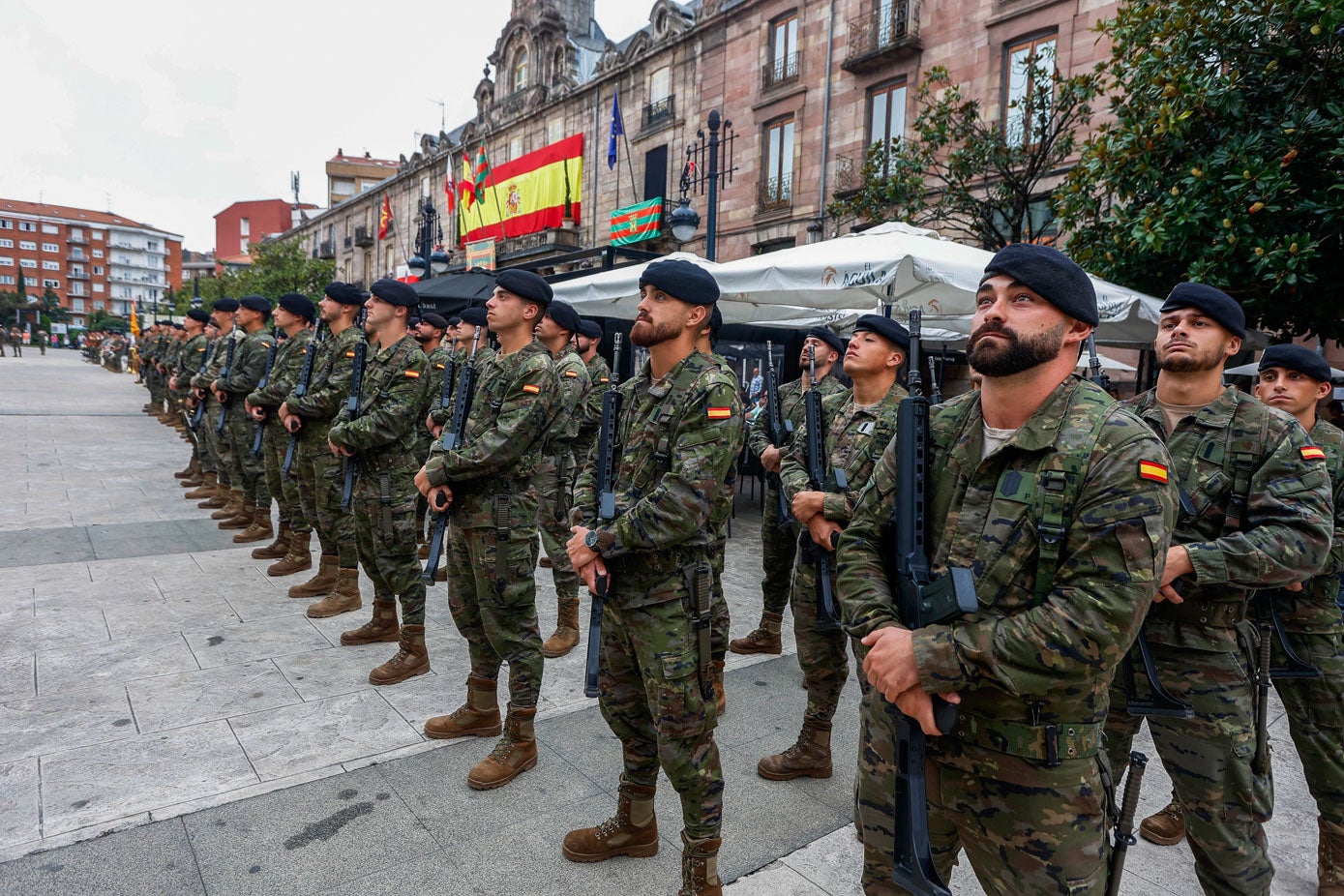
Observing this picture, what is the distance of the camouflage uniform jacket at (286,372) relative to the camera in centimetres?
666

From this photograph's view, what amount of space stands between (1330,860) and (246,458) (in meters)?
8.81

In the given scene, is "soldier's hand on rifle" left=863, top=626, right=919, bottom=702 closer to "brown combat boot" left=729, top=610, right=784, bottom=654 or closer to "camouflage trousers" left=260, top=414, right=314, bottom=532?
"brown combat boot" left=729, top=610, right=784, bottom=654

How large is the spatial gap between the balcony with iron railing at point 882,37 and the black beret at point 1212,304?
16.3 m

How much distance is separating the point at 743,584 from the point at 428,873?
4.68 m

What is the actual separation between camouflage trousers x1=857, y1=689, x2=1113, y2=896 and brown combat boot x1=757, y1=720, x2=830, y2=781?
166cm

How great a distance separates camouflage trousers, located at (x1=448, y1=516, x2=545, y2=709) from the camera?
384 cm

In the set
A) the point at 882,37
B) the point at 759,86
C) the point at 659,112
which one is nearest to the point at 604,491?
the point at 882,37

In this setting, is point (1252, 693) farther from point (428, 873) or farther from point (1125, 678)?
point (428, 873)

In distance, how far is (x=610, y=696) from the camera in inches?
120

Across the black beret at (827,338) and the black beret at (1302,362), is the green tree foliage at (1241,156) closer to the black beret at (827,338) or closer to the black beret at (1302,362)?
the black beret at (1302,362)

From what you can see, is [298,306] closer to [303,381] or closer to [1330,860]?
[303,381]

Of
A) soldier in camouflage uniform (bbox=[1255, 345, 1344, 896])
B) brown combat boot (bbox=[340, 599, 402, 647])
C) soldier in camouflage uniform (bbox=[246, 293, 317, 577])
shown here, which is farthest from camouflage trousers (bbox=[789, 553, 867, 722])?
soldier in camouflage uniform (bbox=[246, 293, 317, 577])

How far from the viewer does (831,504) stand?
12.6 ft

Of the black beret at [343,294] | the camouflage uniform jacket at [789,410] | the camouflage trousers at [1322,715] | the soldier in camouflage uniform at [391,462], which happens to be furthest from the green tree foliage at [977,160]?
the camouflage trousers at [1322,715]
